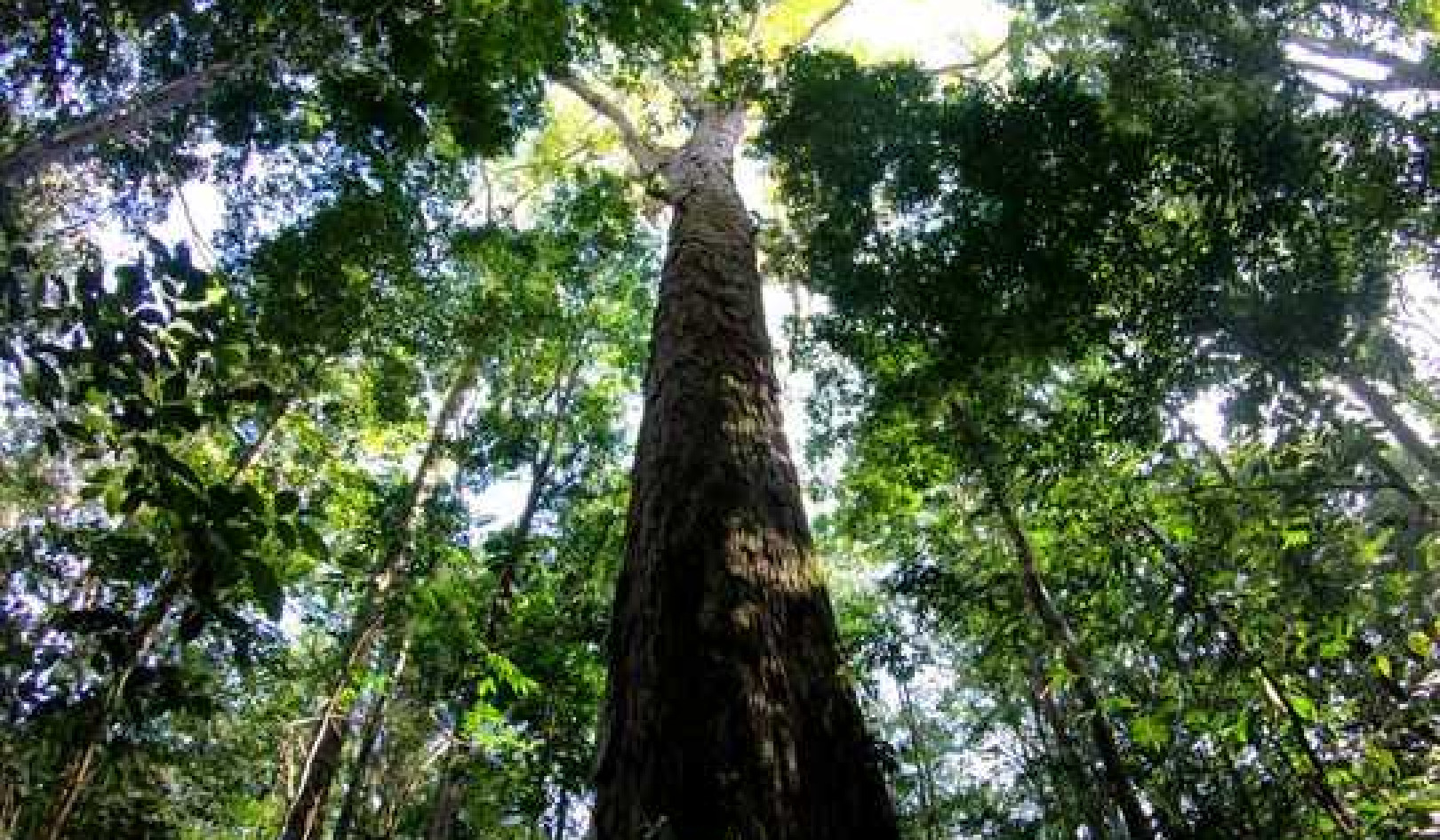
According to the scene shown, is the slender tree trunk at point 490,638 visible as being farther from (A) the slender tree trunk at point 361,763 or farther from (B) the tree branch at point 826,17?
(B) the tree branch at point 826,17

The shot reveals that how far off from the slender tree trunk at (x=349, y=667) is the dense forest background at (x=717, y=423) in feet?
0.21

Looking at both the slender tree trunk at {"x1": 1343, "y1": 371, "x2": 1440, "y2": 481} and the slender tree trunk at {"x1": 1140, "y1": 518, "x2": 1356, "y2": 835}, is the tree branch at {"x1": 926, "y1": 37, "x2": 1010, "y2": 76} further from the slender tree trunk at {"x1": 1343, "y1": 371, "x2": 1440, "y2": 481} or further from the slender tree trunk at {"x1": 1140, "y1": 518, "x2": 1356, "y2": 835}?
the slender tree trunk at {"x1": 1140, "y1": 518, "x2": 1356, "y2": 835}

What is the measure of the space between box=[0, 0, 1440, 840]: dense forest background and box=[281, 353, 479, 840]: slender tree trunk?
0.06 metres

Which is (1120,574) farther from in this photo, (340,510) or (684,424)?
(340,510)

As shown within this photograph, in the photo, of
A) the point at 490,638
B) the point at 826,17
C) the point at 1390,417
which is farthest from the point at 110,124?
the point at 1390,417

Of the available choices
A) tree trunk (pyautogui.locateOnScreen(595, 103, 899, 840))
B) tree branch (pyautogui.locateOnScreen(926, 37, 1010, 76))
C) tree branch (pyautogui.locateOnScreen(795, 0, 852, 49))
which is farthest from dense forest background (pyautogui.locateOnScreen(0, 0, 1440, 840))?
tree branch (pyautogui.locateOnScreen(795, 0, 852, 49))

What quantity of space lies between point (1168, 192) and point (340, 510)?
8.64m

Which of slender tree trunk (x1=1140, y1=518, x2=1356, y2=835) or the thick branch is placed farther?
the thick branch

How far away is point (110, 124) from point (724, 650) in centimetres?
479

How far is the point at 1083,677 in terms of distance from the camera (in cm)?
382

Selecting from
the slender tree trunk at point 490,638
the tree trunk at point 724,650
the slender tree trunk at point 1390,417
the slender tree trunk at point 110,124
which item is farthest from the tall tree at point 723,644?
the slender tree trunk at point 1390,417

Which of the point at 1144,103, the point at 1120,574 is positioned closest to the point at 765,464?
the point at 1120,574

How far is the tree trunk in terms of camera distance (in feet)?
7.13

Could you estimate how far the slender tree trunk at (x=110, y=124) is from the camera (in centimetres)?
446
